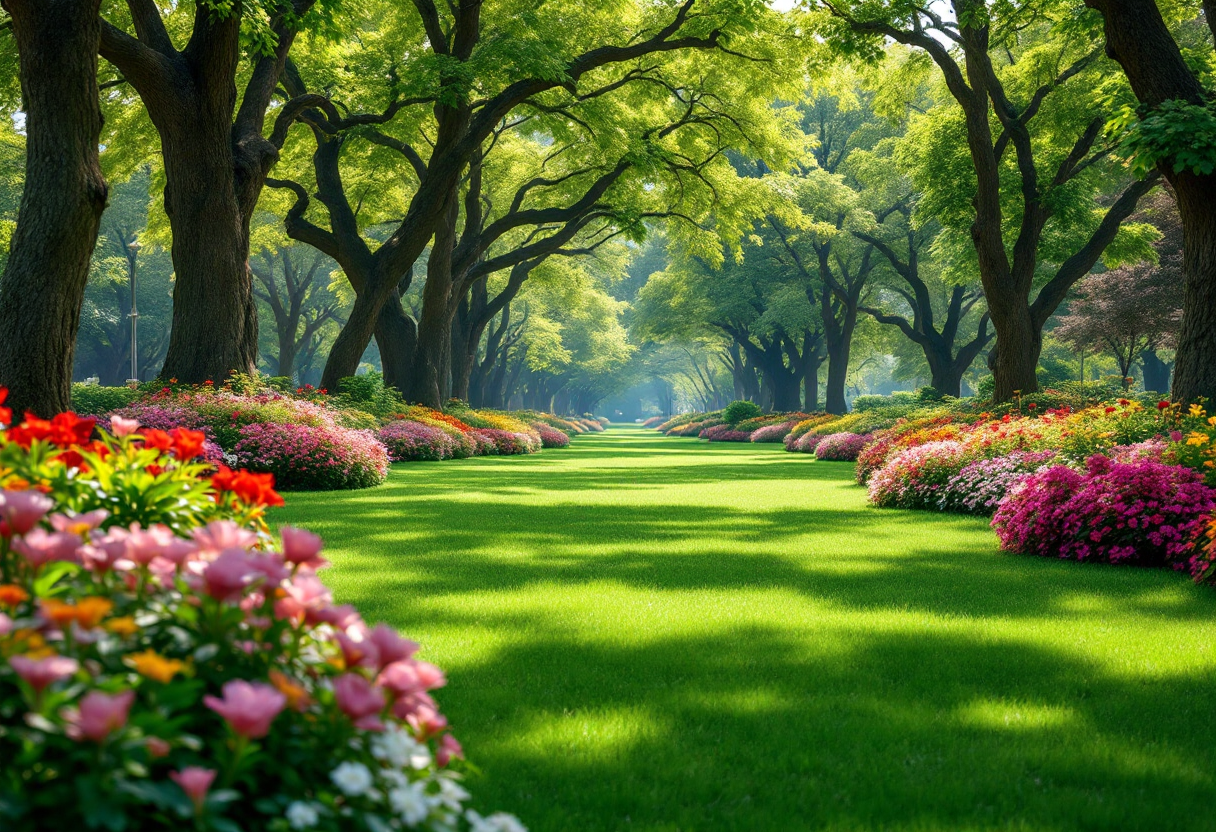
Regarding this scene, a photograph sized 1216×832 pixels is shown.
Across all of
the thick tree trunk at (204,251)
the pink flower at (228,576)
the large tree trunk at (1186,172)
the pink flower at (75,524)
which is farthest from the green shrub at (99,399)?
the large tree trunk at (1186,172)

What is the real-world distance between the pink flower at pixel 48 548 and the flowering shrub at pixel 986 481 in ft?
33.9

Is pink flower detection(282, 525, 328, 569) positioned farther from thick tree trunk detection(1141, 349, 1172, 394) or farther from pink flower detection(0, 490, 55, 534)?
thick tree trunk detection(1141, 349, 1172, 394)

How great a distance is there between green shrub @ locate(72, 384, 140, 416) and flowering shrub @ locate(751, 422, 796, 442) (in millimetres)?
28234

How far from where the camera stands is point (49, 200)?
859 cm

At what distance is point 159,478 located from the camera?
9.29 feet

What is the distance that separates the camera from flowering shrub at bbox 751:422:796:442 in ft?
129

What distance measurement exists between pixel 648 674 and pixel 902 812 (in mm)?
1580

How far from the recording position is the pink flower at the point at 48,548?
68.5 inches

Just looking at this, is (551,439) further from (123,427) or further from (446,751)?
(446,751)

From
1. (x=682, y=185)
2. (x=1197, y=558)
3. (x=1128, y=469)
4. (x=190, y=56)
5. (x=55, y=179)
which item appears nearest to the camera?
(x=1197, y=558)

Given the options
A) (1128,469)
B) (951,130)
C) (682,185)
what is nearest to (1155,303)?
(951,130)

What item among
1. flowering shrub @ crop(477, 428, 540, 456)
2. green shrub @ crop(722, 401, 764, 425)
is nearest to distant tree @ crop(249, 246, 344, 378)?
flowering shrub @ crop(477, 428, 540, 456)

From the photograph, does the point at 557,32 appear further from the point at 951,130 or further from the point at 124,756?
the point at 124,756

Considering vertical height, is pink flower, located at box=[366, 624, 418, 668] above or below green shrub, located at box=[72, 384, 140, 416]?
below
